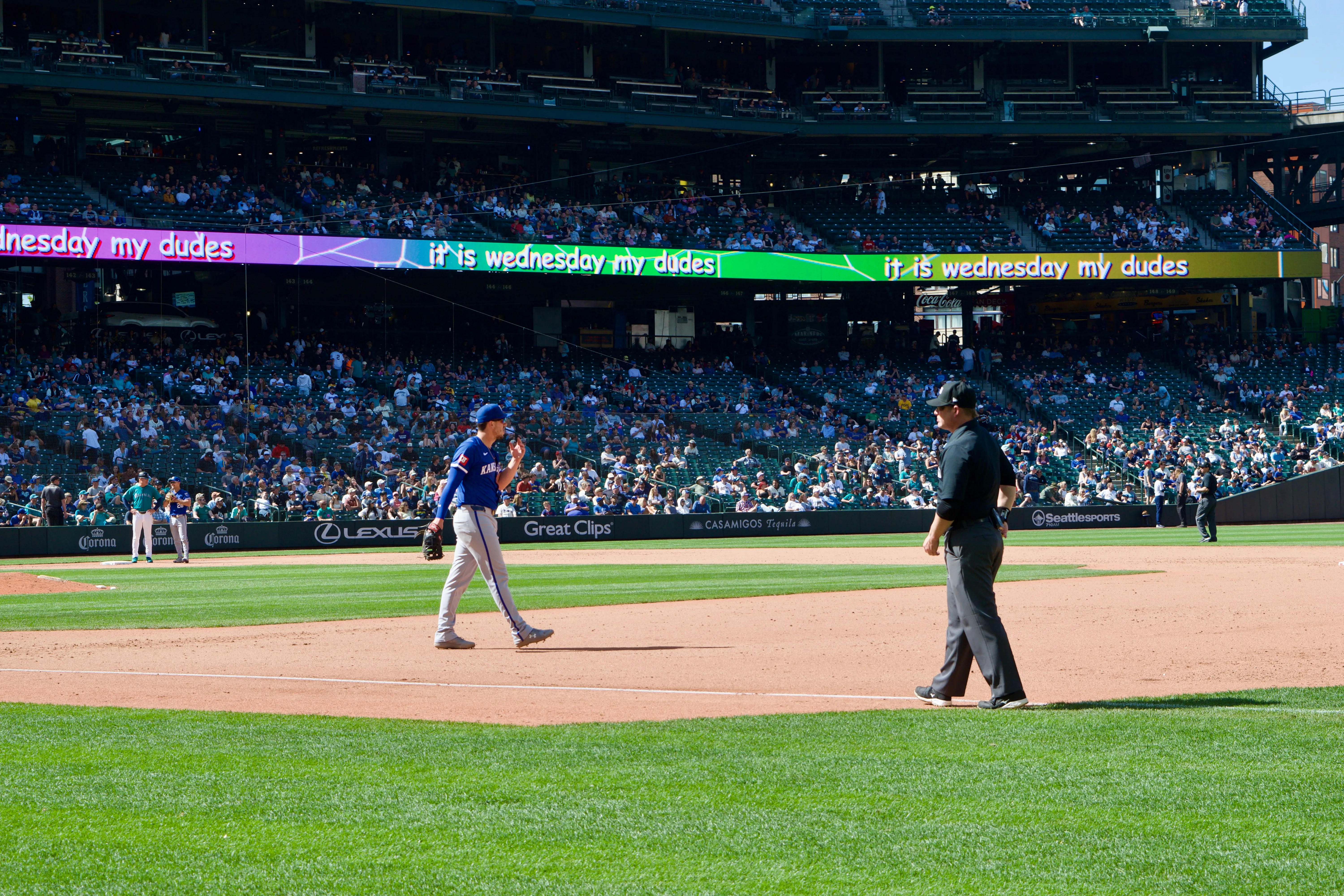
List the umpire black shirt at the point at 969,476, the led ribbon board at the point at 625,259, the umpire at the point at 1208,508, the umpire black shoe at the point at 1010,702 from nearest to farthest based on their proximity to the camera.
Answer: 1. the umpire black shirt at the point at 969,476
2. the umpire black shoe at the point at 1010,702
3. the umpire at the point at 1208,508
4. the led ribbon board at the point at 625,259

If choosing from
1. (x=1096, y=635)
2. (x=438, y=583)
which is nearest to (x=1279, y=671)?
(x=1096, y=635)

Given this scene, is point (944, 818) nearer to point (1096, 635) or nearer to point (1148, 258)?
point (1096, 635)

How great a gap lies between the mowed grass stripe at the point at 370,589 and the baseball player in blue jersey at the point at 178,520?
1.25 metres

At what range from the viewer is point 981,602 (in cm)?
710

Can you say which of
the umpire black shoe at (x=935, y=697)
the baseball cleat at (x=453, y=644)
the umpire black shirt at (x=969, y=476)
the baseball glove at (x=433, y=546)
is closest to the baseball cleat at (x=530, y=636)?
the baseball cleat at (x=453, y=644)

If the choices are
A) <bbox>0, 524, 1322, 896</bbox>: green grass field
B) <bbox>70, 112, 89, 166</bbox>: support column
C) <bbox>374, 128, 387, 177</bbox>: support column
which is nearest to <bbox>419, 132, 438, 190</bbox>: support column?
<bbox>374, 128, 387, 177</bbox>: support column

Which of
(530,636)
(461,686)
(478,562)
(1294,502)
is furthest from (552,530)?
(461,686)

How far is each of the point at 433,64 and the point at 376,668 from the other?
39347 millimetres

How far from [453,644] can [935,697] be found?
4527 millimetres

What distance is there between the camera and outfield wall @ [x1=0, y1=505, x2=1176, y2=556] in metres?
29.0

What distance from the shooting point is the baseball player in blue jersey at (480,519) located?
33.4ft

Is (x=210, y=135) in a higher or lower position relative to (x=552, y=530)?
higher

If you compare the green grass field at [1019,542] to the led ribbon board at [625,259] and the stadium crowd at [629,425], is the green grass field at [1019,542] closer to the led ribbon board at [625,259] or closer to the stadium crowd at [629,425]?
the stadium crowd at [629,425]

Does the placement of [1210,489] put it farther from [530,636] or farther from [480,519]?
[480,519]
